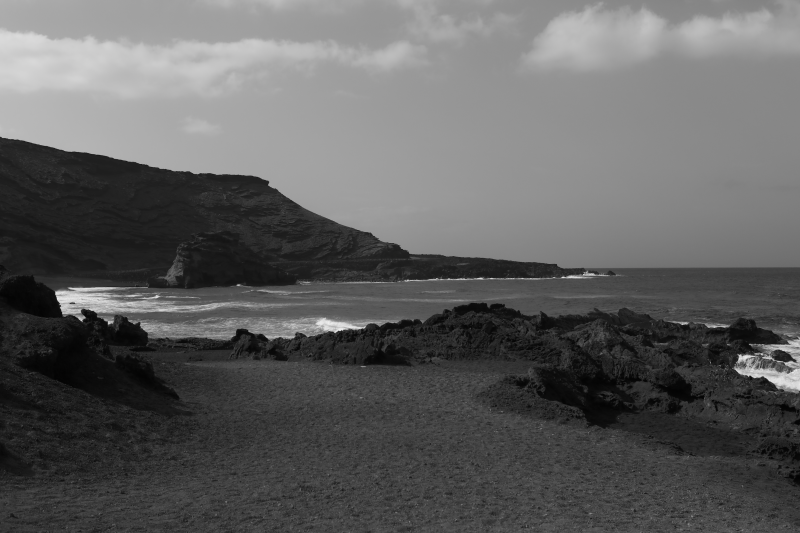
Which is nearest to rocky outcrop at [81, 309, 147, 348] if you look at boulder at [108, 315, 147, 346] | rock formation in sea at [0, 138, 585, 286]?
boulder at [108, 315, 147, 346]

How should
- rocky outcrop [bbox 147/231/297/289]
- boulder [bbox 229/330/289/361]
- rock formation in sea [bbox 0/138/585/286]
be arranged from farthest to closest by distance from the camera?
rock formation in sea [bbox 0/138/585/286] → rocky outcrop [bbox 147/231/297/289] → boulder [bbox 229/330/289/361]

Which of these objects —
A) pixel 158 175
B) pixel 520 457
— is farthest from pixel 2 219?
pixel 520 457

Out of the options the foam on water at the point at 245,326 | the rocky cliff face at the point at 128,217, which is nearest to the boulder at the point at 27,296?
the foam on water at the point at 245,326

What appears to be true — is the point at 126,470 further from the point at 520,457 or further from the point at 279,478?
the point at 520,457

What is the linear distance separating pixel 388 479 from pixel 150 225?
115 metres

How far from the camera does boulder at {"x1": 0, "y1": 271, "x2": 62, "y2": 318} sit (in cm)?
1385

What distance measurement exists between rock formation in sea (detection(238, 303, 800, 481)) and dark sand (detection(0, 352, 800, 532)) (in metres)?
1.14

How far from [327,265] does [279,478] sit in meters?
114

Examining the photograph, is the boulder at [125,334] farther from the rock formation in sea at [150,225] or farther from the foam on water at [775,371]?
the rock formation in sea at [150,225]

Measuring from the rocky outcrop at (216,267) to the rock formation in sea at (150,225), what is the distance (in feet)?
6.59

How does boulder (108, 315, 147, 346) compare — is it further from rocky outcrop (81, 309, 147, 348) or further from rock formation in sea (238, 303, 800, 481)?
rock formation in sea (238, 303, 800, 481)

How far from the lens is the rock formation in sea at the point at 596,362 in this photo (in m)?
13.2

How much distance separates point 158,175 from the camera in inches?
4995

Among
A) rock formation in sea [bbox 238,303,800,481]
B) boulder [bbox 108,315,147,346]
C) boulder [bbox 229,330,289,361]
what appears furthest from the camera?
boulder [bbox 108,315,147,346]
